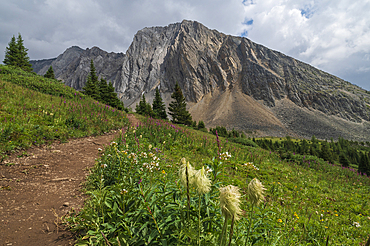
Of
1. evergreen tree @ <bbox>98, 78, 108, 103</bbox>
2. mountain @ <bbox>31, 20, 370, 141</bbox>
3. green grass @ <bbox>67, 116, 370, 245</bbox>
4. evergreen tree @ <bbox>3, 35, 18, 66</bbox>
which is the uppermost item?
mountain @ <bbox>31, 20, 370, 141</bbox>

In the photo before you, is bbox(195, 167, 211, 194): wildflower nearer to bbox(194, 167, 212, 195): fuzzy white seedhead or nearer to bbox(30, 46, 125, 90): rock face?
bbox(194, 167, 212, 195): fuzzy white seedhead

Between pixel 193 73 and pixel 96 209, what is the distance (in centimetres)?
12547

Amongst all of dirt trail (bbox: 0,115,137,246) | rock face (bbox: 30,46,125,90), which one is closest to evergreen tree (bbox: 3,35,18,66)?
dirt trail (bbox: 0,115,137,246)

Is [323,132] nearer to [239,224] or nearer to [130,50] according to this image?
[239,224]

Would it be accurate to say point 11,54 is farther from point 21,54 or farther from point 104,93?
point 104,93

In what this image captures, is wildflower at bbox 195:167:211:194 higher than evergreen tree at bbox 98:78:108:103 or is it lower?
lower

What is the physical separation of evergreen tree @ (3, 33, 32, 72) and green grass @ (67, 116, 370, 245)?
41991 mm

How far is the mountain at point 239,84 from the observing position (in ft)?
290

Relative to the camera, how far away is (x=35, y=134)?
6.42 meters

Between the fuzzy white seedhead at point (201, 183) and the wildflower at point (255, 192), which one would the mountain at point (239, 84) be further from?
the fuzzy white seedhead at point (201, 183)

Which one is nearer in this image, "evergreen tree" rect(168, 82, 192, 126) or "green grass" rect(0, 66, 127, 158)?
"green grass" rect(0, 66, 127, 158)

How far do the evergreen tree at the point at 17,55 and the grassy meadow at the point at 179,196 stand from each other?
3506 centimetres

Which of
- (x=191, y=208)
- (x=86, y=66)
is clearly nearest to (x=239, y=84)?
(x=191, y=208)

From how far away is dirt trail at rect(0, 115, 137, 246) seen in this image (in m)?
2.41
